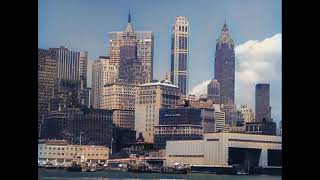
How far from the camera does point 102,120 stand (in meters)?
23.4

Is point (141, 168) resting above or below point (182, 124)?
below

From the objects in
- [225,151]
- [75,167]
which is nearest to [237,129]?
[225,151]

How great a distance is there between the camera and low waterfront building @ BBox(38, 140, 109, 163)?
21.9 metres

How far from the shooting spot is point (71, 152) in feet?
73.2

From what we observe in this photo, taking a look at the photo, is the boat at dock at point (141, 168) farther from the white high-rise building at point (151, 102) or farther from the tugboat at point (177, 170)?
the white high-rise building at point (151, 102)

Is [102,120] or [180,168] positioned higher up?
[102,120]

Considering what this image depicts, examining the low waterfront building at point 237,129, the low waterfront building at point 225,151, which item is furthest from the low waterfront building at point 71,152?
the low waterfront building at point 237,129

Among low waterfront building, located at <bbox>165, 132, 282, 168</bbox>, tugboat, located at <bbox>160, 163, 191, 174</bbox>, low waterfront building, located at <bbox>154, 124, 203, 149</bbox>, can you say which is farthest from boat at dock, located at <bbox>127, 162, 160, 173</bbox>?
low waterfront building, located at <bbox>154, 124, 203, 149</bbox>

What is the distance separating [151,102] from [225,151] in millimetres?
4479

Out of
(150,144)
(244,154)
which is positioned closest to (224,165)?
(244,154)

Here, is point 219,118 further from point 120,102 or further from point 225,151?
point 120,102
